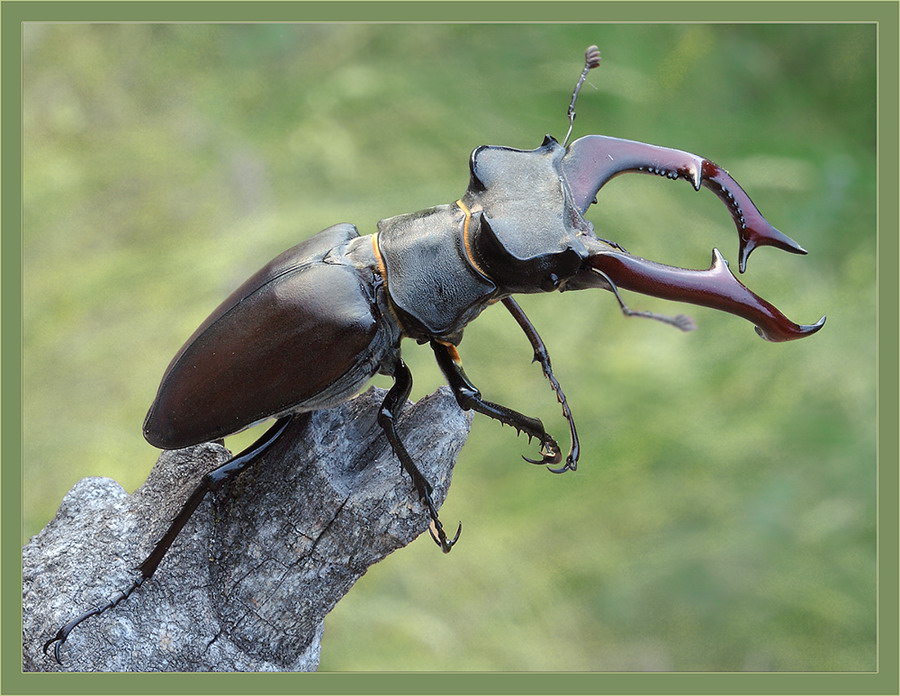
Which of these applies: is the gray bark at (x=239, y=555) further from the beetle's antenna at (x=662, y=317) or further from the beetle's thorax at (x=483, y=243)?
the beetle's antenna at (x=662, y=317)

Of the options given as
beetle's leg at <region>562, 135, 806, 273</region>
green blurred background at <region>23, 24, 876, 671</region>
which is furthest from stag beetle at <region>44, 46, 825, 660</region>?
green blurred background at <region>23, 24, 876, 671</region>

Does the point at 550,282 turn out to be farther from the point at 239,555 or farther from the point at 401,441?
the point at 239,555

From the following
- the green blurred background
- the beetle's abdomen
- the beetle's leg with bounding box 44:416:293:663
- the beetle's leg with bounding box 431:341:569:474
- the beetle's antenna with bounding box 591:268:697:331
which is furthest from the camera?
the green blurred background

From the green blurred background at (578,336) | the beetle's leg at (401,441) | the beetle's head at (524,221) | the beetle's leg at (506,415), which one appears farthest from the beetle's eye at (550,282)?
the green blurred background at (578,336)

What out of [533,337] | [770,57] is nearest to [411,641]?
[533,337]

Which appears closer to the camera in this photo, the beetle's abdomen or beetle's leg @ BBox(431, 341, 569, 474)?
the beetle's abdomen

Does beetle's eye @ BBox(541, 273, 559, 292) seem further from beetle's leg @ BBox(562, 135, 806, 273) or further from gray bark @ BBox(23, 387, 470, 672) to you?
gray bark @ BBox(23, 387, 470, 672)

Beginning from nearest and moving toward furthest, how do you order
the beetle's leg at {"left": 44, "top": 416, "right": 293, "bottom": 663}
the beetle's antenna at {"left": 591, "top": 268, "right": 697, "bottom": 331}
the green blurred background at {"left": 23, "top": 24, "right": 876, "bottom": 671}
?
the beetle's antenna at {"left": 591, "top": 268, "right": 697, "bottom": 331} → the beetle's leg at {"left": 44, "top": 416, "right": 293, "bottom": 663} → the green blurred background at {"left": 23, "top": 24, "right": 876, "bottom": 671}
